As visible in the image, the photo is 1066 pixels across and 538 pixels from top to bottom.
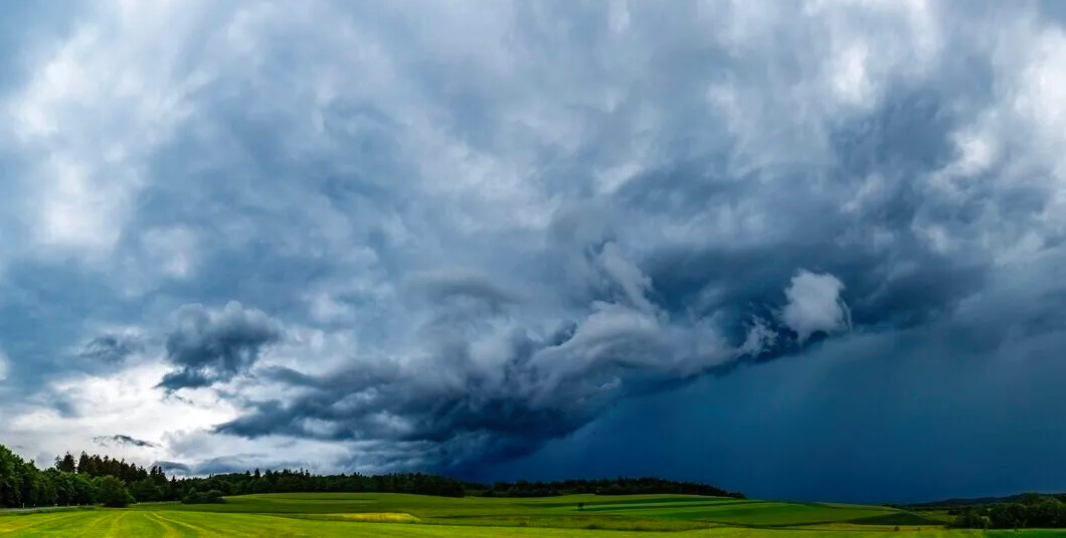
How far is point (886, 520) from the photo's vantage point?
13162 cm

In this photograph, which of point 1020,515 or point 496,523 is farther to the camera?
point 1020,515

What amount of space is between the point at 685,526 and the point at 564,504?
266ft

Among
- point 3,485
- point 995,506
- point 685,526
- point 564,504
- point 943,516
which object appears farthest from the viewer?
point 564,504

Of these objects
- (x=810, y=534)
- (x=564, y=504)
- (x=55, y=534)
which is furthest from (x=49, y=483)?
(x=810, y=534)

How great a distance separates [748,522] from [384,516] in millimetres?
59698

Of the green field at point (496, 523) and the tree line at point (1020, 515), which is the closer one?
the green field at point (496, 523)

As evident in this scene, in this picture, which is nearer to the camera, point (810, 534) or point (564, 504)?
point (810, 534)

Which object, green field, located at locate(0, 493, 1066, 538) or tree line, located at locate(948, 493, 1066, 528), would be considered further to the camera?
tree line, located at locate(948, 493, 1066, 528)

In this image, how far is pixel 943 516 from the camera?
145m

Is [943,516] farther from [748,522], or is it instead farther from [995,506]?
[748,522]

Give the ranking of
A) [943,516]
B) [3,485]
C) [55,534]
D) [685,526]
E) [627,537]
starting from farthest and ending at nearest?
[3,485]
[943,516]
[685,526]
[627,537]
[55,534]

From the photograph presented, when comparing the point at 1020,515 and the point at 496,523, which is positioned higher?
the point at 1020,515

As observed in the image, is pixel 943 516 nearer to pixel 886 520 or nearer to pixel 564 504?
pixel 886 520

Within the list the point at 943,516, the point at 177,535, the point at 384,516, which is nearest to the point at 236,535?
the point at 177,535
